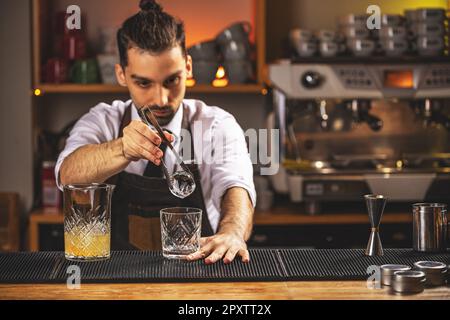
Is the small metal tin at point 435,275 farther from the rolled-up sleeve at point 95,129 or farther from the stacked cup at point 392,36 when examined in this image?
the stacked cup at point 392,36

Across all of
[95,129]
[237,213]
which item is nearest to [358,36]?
[95,129]

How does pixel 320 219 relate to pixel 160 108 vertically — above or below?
below

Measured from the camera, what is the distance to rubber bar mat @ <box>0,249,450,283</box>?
5.97ft

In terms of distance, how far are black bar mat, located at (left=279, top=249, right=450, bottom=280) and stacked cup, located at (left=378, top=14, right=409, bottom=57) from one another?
1680 mm

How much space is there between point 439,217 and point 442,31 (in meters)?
1.83

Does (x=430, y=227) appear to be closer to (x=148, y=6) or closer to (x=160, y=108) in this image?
(x=160, y=108)

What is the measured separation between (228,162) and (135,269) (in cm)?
79

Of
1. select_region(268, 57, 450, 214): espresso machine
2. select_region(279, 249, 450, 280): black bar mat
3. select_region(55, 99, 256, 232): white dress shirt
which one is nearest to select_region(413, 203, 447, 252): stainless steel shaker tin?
select_region(279, 249, 450, 280): black bar mat

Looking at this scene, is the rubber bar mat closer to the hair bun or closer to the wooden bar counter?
the wooden bar counter

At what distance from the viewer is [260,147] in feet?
12.2

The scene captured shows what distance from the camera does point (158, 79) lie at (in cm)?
272
